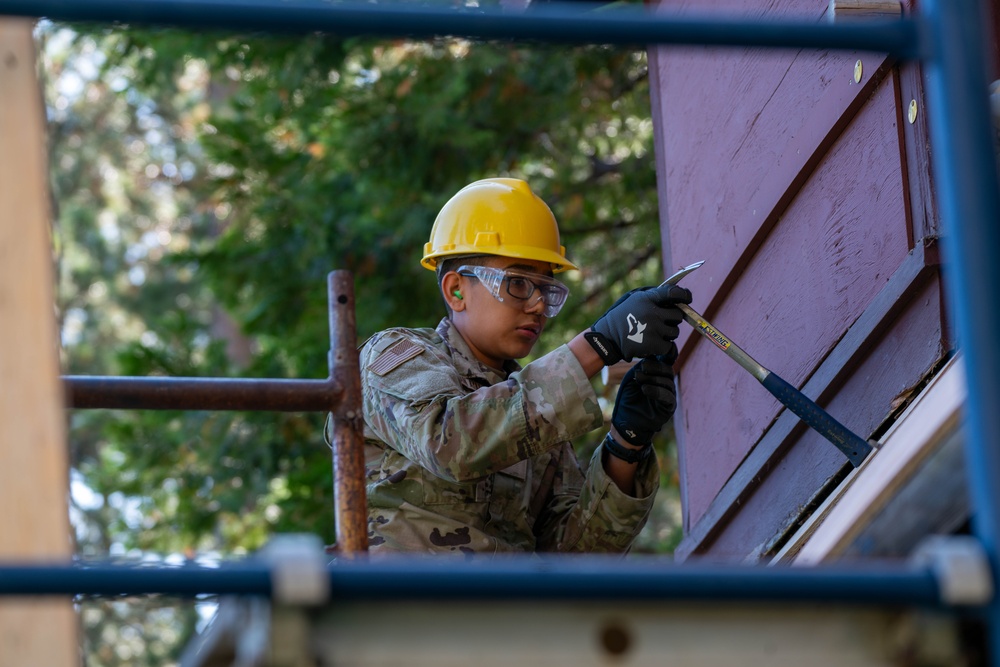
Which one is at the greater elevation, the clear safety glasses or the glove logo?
the clear safety glasses

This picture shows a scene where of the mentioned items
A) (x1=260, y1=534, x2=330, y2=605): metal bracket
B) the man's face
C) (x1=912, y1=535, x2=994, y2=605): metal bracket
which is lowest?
(x1=912, y1=535, x2=994, y2=605): metal bracket

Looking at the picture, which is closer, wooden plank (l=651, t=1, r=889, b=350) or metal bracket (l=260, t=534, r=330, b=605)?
metal bracket (l=260, t=534, r=330, b=605)

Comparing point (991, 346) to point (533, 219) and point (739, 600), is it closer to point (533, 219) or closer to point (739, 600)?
point (739, 600)

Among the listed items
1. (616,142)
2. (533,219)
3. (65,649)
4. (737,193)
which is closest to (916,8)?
(737,193)

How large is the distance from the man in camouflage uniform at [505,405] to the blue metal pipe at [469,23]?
6.68 ft

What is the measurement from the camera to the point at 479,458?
3766 mm

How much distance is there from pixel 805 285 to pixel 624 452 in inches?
30.1

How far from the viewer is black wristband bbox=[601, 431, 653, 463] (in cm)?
424

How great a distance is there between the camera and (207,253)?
33.0 feet

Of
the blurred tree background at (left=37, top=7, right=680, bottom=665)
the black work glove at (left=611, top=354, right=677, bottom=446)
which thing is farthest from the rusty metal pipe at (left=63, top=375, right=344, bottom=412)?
the blurred tree background at (left=37, top=7, right=680, bottom=665)

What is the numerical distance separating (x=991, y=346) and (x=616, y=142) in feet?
28.1

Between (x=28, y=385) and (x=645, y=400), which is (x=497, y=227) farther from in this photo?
(x=28, y=385)

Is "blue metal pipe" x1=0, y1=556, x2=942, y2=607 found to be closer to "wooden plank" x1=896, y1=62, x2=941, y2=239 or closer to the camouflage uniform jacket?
"wooden plank" x1=896, y1=62, x2=941, y2=239

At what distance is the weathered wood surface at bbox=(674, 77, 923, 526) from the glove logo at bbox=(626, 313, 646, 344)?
0.60m
